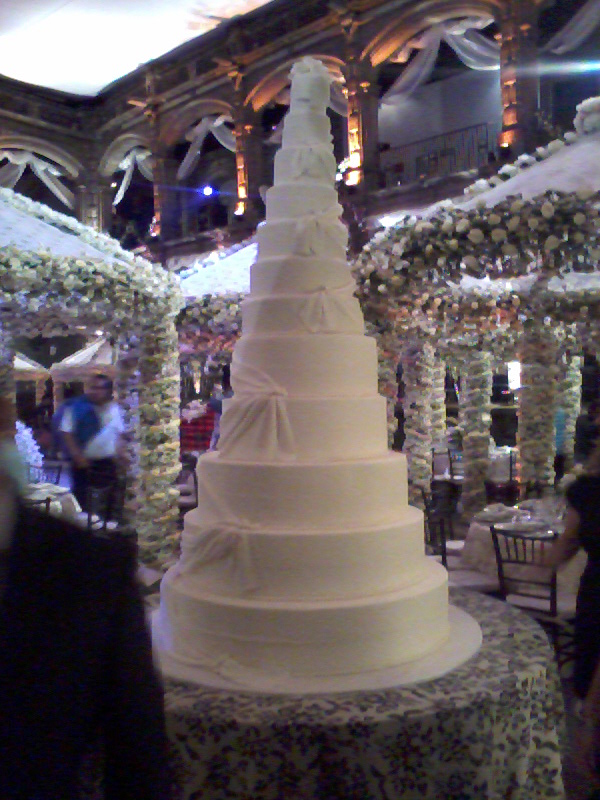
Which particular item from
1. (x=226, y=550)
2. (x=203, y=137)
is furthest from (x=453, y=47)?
(x=226, y=550)

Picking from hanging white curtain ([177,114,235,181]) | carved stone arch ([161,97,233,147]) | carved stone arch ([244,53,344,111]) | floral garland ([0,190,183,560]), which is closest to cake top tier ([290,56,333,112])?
floral garland ([0,190,183,560])

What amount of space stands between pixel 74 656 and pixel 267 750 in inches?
54.8

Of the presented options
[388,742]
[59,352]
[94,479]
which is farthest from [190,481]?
[59,352]

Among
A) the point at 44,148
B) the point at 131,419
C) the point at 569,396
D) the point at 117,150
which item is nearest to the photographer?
the point at 131,419

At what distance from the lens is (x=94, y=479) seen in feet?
24.9

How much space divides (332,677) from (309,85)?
252 centimetres

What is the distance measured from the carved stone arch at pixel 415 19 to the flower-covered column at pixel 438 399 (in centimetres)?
749

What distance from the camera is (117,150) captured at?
2211 centimetres

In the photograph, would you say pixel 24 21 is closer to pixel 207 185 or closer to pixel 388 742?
pixel 207 185

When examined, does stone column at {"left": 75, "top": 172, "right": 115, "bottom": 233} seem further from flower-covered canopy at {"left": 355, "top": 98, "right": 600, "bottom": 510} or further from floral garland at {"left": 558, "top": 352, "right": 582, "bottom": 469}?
flower-covered canopy at {"left": 355, "top": 98, "right": 600, "bottom": 510}

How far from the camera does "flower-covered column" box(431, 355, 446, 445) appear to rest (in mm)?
11688

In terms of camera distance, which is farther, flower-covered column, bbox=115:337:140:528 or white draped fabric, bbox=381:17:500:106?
white draped fabric, bbox=381:17:500:106

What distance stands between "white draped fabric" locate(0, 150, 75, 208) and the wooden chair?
2050 cm

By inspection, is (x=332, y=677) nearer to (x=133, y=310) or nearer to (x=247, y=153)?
(x=133, y=310)
